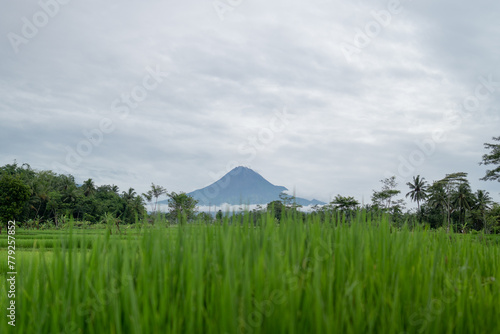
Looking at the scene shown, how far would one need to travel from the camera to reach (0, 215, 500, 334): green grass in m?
2.14

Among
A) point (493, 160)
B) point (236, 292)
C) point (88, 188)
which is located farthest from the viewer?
point (88, 188)

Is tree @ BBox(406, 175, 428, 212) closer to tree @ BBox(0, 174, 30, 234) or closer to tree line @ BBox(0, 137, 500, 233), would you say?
tree line @ BBox(0, 137, 500, 233)

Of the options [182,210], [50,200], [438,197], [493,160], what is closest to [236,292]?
[182,210]

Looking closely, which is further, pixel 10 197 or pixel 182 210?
pixel 10 197

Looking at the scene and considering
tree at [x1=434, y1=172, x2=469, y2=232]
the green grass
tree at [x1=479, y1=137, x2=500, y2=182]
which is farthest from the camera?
tree at [x1=434, y1=172, x2=469, y2=232]

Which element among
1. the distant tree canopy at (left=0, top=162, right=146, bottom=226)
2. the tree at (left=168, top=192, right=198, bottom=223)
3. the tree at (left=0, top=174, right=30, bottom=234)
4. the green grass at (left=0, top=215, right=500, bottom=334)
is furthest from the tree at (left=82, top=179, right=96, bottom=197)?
the green grass at (left=0, top=215, right=500, bottom=334)

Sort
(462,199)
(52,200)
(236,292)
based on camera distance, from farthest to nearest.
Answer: (462,199)
(52,200)
(236,292)

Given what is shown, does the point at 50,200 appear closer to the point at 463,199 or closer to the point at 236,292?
the point at 236,292

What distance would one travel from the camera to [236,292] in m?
2.20

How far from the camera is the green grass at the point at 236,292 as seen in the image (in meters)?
2.14

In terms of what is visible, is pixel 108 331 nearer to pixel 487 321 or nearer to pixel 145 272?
pixel 145 272

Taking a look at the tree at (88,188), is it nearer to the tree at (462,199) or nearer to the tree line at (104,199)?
the tree line at (104,199)

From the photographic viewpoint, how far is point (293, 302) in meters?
2.07

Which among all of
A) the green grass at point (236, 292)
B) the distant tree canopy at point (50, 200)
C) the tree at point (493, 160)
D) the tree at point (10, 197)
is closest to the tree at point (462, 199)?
the tree at point (493, 160)
